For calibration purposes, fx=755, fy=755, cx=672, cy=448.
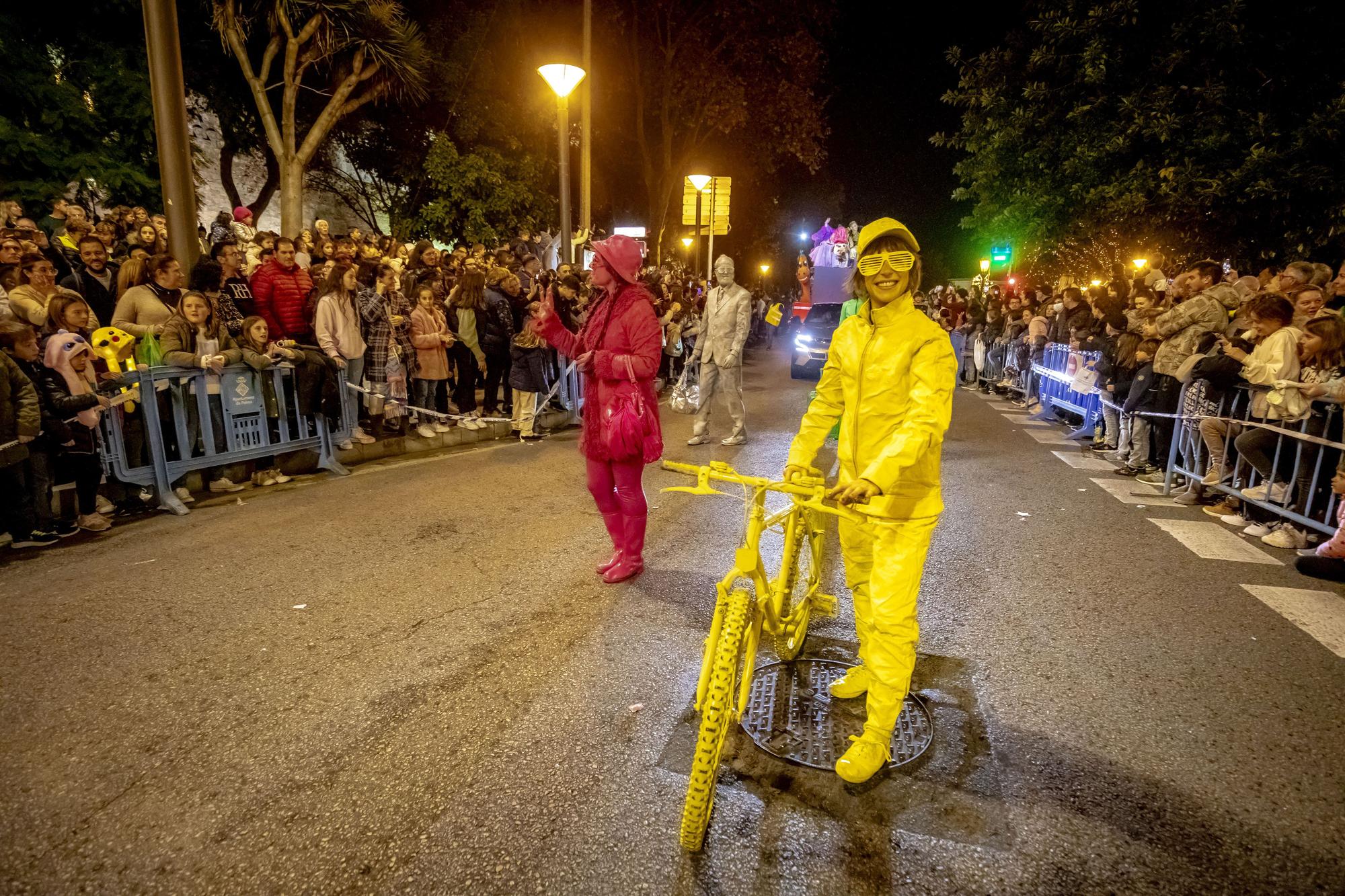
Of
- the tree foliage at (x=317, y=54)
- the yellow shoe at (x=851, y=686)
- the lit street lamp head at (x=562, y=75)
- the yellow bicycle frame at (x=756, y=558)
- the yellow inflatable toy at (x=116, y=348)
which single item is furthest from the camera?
the tree foliage at (x=317, y=54)

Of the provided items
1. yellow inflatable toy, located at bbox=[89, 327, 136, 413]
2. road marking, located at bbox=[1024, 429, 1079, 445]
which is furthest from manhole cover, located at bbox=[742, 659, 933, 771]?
road marking, located at bbox=[1024, 429, 1079, 445]

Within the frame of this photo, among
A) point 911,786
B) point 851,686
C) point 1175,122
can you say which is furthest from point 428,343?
point 1175,122

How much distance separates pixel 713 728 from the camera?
2.42 m

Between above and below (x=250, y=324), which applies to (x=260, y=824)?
below

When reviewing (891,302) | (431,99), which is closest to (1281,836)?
(891,302)

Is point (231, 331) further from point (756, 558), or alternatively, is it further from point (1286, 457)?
point (1286, 457)

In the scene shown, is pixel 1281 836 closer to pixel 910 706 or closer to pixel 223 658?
pixel 910 706

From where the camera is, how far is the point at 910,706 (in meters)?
3.46

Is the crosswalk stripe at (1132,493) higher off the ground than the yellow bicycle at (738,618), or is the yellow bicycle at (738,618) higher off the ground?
the yellow bicycle at (738,618)

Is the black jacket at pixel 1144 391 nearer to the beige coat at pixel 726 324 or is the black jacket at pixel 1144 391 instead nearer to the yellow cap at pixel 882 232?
the beige coat at pixel 726 324

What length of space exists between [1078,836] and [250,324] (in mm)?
7253

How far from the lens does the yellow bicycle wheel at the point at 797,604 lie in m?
3.33

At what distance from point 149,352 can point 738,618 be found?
6175 mm

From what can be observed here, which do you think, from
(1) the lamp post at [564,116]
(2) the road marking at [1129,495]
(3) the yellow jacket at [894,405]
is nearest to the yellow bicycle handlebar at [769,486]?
(3) the yellow jacket at [894,405]
